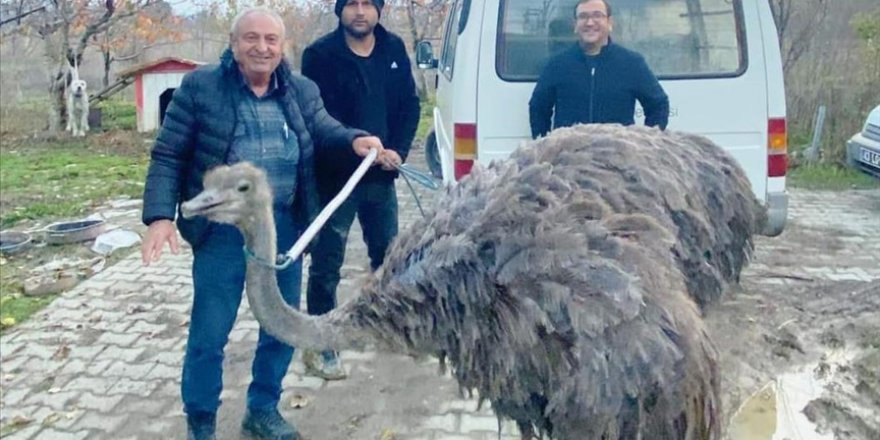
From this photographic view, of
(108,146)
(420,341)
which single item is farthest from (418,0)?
(420,341)

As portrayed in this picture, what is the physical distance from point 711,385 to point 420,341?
0.82m

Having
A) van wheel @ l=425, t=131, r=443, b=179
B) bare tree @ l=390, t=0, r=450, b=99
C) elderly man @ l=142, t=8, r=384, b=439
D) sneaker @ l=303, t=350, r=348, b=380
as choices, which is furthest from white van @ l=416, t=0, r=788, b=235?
bare tree @ l=390, t=0, r=450, b=99

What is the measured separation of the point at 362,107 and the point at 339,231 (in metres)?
0.53

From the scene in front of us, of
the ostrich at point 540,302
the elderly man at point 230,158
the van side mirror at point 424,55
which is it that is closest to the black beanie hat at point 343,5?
the elderly man at point 230,158

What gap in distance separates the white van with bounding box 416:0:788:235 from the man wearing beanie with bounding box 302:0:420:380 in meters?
0.54

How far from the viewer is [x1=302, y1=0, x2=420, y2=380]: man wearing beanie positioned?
4188 millimetres

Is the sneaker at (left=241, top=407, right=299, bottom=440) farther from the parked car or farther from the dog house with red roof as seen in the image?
the dog house with red roof

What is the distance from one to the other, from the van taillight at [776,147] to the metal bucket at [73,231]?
15.7 feet

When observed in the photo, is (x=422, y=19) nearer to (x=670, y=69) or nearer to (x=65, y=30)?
(x=65, y=30)

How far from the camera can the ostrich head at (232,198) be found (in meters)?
2.87

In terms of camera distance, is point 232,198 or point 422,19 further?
point 422,19

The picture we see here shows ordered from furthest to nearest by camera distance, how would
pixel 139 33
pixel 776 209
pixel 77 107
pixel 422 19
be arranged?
pixel 422 19
pixel 139 33
pixel 77 107
pixel 776 209

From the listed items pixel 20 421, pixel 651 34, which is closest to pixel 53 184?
pixel 20 421

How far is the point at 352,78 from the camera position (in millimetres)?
4219
